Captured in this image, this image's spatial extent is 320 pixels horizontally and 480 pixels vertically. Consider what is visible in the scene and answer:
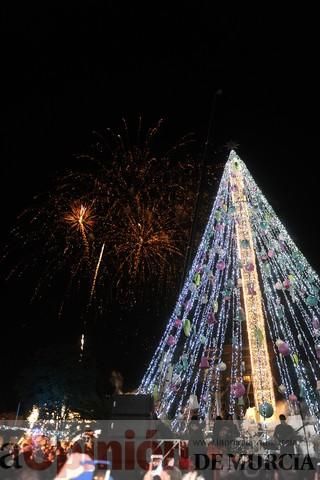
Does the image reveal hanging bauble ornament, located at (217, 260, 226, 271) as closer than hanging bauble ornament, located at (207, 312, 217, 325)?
No

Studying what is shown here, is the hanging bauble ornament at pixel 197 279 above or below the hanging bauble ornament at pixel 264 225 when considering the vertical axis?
below

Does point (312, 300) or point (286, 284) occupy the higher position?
point (286, 284)

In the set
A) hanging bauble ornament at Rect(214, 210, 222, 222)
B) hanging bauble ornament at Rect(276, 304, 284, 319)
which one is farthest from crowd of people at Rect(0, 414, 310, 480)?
hanging bauble ornament at Rect(214, 210, 222, 222)

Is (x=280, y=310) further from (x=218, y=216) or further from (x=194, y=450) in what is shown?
(x=194, y=450)

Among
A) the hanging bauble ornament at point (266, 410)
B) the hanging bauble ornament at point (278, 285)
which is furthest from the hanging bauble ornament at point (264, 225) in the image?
the hanging bauble ornament at point (266, 410)

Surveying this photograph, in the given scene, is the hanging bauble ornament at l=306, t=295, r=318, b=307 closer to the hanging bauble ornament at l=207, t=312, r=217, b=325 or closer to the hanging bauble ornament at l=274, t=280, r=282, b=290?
the hanging bauble ornament at l=274, t=280, r=282, b=290

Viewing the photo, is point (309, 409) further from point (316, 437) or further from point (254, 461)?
point (254, 461)

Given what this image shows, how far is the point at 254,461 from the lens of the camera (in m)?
9.23

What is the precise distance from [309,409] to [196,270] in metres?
6.48

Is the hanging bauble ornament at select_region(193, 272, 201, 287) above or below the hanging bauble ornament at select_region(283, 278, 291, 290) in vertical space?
above

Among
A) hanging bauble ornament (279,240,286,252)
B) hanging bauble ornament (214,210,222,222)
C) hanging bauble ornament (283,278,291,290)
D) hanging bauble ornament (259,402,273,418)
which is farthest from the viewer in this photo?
hanging bauble ornament (214,210,222,222)

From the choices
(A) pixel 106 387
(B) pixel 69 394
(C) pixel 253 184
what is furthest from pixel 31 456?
(A) pixel 106 387

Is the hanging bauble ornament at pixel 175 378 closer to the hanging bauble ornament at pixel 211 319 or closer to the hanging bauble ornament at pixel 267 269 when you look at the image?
the hanging bauble ornament at pixel 211 319

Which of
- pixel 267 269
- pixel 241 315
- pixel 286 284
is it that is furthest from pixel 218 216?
pixel 241 315
